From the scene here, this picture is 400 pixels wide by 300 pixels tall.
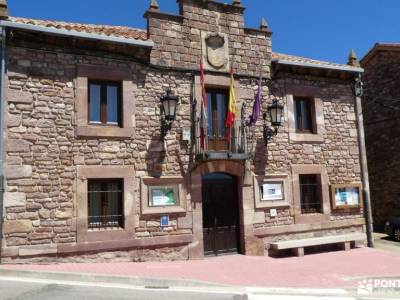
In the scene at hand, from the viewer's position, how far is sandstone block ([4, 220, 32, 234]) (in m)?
7.56

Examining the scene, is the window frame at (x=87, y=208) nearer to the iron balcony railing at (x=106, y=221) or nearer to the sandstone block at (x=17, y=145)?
the iron balcony railing at (x=106, y=221)

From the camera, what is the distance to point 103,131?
8.64m

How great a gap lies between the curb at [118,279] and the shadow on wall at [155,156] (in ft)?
9.07

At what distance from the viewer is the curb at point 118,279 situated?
6.77 metres

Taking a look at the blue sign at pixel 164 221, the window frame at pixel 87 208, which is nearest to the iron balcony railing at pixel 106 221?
the window frame at pixel 87 208

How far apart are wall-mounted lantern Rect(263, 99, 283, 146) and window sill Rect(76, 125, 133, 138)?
12.0ft

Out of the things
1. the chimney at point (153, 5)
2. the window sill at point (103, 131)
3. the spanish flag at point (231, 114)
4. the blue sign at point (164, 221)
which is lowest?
the blue sign at point (164, 221)

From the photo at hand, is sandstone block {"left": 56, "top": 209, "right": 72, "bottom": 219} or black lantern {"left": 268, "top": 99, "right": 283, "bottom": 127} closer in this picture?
sandstone block {"left": 56, "top": 209, "right": 72, "bottom": 219}

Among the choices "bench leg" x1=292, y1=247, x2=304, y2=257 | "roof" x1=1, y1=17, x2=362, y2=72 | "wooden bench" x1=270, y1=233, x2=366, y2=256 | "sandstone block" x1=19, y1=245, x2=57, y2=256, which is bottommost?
"bench leg" x1=292, y1=247, x2=304, y2=257

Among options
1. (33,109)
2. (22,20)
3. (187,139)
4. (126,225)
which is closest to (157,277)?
(126,225)

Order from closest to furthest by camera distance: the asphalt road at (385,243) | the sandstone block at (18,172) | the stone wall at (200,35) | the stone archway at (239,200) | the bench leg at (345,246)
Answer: the sandstone block at (18,172) → the stone archway at (239,200) → the stone wall at (200,35) → the bench leg at (345,246) → the asphalt road at (385,243)

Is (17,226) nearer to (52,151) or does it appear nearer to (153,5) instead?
(52,151)

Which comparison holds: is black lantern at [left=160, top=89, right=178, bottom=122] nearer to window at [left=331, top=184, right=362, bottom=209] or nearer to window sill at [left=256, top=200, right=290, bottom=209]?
window sill at [left=256, top=200, right=290, bottom=209]

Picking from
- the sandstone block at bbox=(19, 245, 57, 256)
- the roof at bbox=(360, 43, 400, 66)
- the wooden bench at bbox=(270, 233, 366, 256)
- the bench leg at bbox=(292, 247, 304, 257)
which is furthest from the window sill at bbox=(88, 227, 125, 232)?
the roof at bbox=(360, 43, 400, 66)
